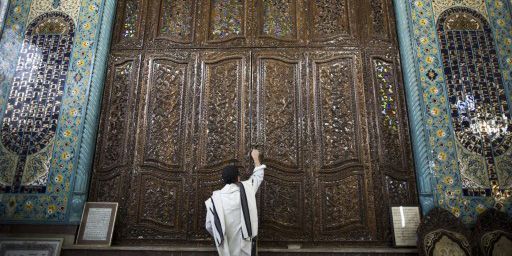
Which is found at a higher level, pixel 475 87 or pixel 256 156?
pixel 475 87

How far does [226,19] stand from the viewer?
5.16m

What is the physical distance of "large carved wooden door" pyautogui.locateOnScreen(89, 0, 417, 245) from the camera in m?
4.36

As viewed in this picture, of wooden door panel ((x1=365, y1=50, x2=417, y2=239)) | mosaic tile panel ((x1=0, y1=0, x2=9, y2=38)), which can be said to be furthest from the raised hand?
mosaic tile panel ((x1=0, y1=0, x2=9, y2=38))

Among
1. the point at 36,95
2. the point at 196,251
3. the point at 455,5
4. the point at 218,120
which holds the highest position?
the point at 455,5

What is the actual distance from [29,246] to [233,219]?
2.12m

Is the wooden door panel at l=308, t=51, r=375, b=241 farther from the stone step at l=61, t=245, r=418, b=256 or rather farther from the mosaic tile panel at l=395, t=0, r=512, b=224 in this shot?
the mosaic tile panel at l=395, t=0, r=512, b=224

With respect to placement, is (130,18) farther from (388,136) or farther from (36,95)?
(388,136)

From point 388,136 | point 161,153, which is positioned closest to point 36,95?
point 161,153

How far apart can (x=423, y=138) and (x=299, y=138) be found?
1.27 metres

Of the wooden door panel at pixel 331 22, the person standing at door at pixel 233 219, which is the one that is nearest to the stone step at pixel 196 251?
the person standing at door at pixel 233 219

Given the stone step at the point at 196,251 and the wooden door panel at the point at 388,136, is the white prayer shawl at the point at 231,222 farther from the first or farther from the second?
the wooden door panel at the point at 388,136

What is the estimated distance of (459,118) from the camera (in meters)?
4.43

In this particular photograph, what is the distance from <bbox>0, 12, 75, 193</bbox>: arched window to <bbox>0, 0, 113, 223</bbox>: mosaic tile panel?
1.6 inches

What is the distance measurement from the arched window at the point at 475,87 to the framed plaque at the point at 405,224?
565mm
